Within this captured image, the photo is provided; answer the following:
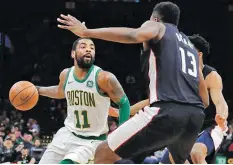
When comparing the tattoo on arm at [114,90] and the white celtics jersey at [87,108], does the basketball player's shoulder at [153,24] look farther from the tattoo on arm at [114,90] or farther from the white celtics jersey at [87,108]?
the white celtics jersey at [87,108]

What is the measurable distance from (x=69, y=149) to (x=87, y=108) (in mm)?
415

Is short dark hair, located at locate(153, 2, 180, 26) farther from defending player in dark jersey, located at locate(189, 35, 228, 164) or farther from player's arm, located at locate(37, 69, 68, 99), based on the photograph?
player's arm, located at locate(37, 69, 68, 99)

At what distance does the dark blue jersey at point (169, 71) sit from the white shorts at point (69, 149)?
132cm

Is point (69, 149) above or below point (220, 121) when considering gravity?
below

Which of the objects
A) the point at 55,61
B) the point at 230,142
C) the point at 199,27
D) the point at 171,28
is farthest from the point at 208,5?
the point at 171,28

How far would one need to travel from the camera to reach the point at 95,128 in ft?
17.2

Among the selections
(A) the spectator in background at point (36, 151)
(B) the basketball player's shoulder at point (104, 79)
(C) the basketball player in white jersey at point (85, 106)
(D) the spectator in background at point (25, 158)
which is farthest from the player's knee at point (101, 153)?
(A) the spectator in background at point (36, 151)

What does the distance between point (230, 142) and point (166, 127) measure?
9044 millimetres

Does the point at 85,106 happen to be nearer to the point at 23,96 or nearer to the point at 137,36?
the point at 23,96

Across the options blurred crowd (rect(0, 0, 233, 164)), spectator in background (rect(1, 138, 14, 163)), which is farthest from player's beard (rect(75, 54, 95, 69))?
blurred crowd (rect(0, 0, 233, 164))

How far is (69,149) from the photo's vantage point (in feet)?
16.9

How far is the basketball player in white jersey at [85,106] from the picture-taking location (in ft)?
17.0

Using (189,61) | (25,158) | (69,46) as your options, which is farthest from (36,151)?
(189,61)

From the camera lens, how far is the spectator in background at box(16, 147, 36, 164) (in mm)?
10516
